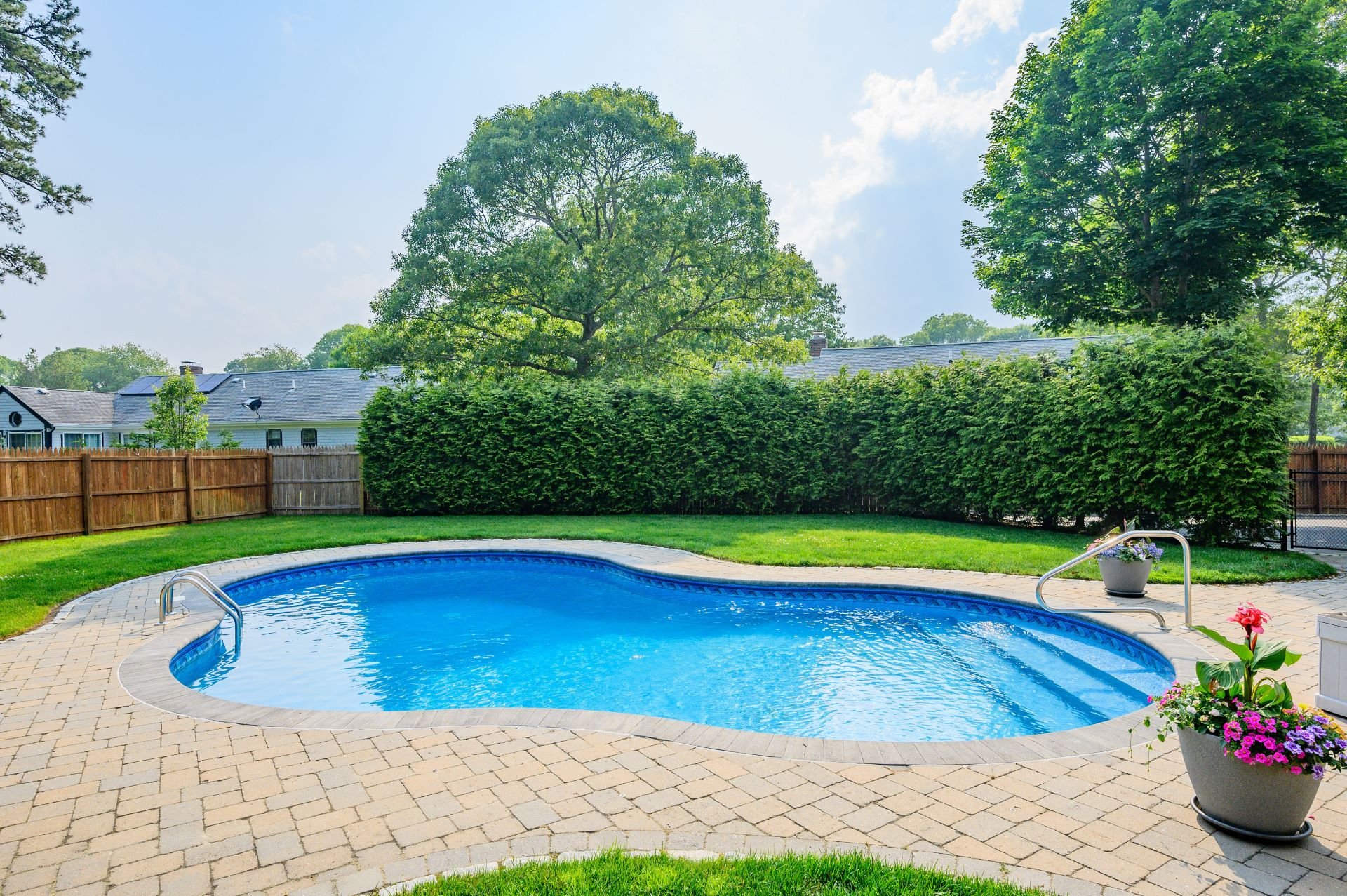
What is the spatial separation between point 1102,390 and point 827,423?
5473mm

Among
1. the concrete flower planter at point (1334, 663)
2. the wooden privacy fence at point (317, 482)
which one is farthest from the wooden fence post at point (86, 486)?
the concrete flower planter at point (1334, 663)

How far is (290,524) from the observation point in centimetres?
1451

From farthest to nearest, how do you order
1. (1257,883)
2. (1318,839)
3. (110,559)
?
(110,559), (1318,839), (1257,883)

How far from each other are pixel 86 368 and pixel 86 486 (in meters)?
76.0

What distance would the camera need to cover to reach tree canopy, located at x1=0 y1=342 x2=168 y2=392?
61844mm

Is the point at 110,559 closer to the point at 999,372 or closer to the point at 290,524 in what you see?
the point at 290,524

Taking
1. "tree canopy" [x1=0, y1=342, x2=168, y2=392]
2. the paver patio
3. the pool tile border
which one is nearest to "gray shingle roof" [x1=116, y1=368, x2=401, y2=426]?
the pool tile border

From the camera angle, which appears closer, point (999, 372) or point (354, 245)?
point (999, 372)

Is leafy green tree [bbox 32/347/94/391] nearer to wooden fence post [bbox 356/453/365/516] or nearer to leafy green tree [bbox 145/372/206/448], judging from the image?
leafy green tree [bbox 145/372/206/448]

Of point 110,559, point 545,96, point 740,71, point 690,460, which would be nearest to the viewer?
point 110,559

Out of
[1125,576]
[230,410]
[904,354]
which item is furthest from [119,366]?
[1125,576]

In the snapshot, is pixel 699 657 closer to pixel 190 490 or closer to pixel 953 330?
pixel 190 490

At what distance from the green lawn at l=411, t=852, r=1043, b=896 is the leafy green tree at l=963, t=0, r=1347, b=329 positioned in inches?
591

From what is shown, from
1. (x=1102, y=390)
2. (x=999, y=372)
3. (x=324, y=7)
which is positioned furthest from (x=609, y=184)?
(x=1102, y=390)
